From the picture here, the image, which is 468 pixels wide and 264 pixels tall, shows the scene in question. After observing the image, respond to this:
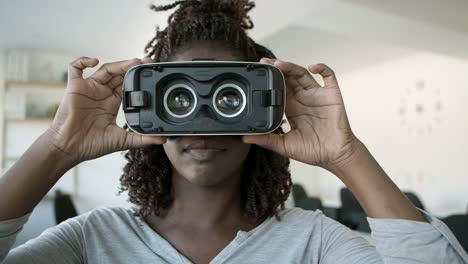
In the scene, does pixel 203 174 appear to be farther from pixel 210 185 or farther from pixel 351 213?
pixel 351 213

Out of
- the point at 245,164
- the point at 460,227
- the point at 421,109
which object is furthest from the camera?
the point at 421,109

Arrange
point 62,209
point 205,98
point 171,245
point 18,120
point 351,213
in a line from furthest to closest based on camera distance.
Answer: point 18,120 → point 351,213 → point 62,209 → point 171,245 → point 205,98

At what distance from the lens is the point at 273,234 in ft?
2.82

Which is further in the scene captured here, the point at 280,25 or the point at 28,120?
the point at 28,120

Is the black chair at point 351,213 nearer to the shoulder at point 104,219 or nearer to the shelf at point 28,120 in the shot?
the shoulder at point 104,219

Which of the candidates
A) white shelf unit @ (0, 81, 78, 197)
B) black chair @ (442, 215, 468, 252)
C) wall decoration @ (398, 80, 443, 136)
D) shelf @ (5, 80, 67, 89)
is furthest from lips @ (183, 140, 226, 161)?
wall decoration @ (398, 80, 443, 136)

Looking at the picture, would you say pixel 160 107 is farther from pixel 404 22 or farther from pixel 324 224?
pixel 404 22

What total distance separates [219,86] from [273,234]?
325mm

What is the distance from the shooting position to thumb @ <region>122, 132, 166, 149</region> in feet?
2.35

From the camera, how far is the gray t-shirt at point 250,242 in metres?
0.69

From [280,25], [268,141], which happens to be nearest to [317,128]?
[268,141]

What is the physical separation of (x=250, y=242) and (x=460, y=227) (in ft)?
2.85

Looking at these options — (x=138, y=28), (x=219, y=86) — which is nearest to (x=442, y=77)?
(x=138, y=28)

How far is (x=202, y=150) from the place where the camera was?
30.3 inches
